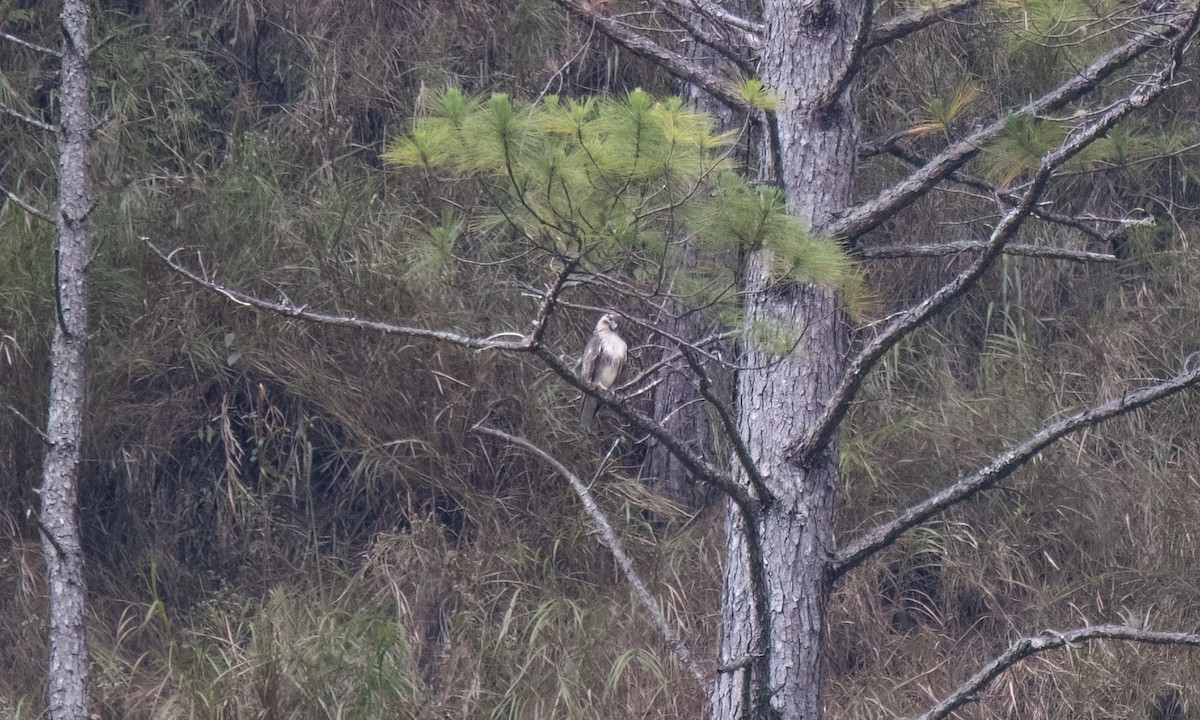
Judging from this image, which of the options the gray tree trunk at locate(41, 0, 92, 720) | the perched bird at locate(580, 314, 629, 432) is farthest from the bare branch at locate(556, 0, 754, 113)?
the gray tree trunk at locate(41, 0, 92, 720)

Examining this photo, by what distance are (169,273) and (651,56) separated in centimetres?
293

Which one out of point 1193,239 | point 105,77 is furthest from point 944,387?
point 105,77

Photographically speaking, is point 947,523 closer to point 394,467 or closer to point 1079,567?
point 1079,567

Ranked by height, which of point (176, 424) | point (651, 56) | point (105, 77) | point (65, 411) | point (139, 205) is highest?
point (651, 56)

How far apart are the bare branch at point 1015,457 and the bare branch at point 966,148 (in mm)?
644

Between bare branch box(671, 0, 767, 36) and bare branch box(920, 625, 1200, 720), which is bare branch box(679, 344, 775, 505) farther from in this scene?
bare branch box(671, 0, 767, 36)

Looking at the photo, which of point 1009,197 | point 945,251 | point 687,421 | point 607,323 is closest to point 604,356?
point 607,323

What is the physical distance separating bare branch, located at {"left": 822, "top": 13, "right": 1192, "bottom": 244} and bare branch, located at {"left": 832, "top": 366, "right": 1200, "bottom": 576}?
0.64 metres

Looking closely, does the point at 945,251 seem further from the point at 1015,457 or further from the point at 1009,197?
the point at 1015,457

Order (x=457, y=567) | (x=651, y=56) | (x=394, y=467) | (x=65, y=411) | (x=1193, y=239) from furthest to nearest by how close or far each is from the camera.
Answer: (x=1193, y=239), (x=394, y=467), (x=457, y=567), (x=65, y=411), (x=651, y=56)

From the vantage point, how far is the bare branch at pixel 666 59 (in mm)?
3035

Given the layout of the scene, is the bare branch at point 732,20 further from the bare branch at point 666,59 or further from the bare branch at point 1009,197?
the bare branch at point 1009,197

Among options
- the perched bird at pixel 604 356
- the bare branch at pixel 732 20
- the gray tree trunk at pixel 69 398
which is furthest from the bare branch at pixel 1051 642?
the gray tree trunk at pixel 69 398

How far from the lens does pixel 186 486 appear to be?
525cm
